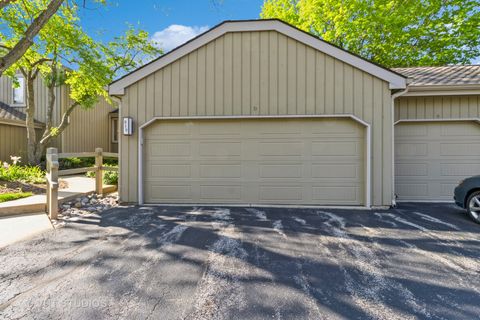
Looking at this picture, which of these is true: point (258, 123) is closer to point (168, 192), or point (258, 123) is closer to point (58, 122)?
point (168, 192)

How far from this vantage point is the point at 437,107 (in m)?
6.38

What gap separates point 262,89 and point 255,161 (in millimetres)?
1725

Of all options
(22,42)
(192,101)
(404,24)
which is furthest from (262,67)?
(404,24)

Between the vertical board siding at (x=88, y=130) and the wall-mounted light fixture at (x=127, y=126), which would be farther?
the vertical board siding at (x=88, y=130)

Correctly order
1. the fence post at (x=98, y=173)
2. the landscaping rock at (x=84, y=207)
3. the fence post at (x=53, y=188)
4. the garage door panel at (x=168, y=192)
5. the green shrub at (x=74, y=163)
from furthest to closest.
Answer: the green shrub at (x=74, y=163), the fence post at (x=98, y=173), the garage door panel at (x=168, y=192), the landscaping rock at (x=84, y=207), the fence post at (x=53, y=188)

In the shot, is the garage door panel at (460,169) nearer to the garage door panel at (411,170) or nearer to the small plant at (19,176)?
the garage door panel at (411,170)

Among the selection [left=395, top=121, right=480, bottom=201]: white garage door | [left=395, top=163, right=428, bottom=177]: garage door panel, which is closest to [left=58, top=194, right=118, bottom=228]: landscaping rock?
[left=395, top=163, right=428, bottom=177]: garage door panel

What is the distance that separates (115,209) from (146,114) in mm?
2347

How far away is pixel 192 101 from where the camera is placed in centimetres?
602

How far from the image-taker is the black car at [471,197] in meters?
4.61

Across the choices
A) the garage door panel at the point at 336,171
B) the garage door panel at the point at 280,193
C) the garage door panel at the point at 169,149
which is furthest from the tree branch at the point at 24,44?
the garage door panel at the point at 336,171

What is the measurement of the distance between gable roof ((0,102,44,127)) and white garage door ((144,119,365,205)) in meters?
9.01

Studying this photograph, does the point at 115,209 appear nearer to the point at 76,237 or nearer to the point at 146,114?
the point at 76,237

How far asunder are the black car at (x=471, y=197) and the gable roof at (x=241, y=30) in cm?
271
